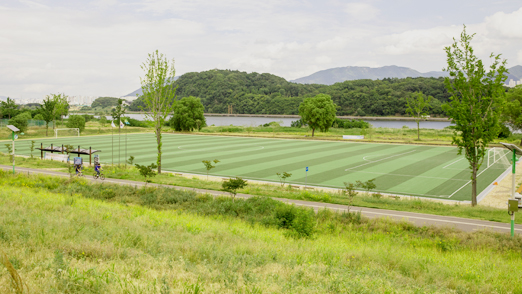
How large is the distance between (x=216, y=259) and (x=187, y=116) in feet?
235

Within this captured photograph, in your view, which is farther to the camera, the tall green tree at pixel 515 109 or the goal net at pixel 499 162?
the tall green tree at pixel 515 109

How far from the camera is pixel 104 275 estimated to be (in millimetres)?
5188

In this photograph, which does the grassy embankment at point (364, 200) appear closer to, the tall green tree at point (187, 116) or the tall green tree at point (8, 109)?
the tall green tree at point (187, 116)

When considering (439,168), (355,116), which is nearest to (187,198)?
(439,168)

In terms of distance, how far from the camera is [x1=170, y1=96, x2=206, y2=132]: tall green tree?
7588 centimetres

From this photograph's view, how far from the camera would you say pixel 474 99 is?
57.9 feet

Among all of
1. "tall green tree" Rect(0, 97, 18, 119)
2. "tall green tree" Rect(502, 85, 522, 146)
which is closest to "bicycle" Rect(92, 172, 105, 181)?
"tall green tree" Rect(502, 85, 522, 146)

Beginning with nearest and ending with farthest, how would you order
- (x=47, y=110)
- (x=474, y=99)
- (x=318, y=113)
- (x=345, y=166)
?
(x=474, y=99)
(x=345, y=166)
(x=47, y=110)
(x=318, y=113)

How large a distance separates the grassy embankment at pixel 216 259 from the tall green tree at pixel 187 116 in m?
64.9

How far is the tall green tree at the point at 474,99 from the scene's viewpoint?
1748 cm

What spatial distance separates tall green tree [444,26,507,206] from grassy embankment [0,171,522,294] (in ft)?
23.2

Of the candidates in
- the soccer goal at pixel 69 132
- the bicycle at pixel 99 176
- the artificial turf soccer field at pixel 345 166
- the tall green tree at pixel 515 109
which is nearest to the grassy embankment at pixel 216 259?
the bicycle at pixel 99 176

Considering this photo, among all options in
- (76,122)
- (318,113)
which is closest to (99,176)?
(318,113)

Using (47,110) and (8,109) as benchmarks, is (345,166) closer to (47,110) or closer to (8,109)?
(47,110)
